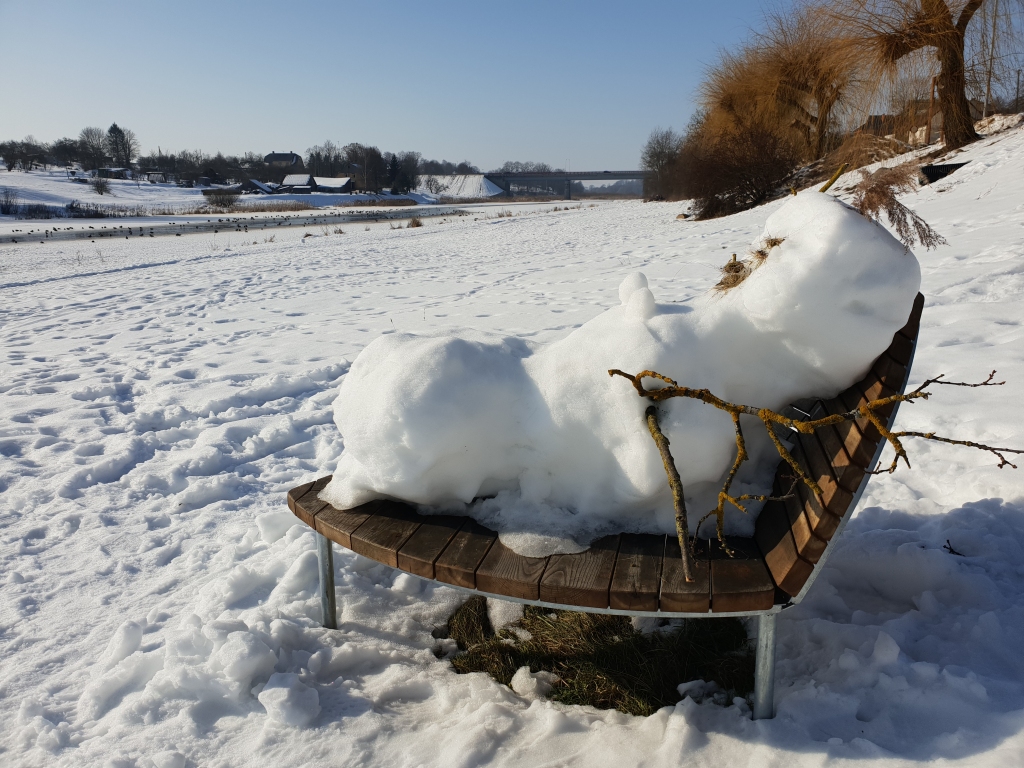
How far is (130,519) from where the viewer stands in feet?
10.6

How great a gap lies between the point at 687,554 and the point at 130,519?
278 centimetres

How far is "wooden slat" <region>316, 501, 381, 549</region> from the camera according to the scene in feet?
6.89

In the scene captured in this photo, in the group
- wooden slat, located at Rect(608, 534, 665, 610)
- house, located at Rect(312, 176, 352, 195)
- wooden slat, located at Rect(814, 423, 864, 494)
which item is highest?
house, located at Rect(312, 176, 352, 195)

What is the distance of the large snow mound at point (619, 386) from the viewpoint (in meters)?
1.73

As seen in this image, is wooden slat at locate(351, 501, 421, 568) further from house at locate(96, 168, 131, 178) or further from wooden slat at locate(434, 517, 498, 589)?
house at locate(96, 168, 131, 178)

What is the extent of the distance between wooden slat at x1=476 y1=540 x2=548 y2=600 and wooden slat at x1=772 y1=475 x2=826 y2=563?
26.2 inches

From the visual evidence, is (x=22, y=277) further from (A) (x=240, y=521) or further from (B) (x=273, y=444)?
(A) (x=240, y=521)

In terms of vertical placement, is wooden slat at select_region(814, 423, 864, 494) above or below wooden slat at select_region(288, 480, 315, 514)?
above

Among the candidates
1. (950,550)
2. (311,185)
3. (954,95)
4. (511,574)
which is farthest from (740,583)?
(311,185)

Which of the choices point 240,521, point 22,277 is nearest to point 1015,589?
point 240,521

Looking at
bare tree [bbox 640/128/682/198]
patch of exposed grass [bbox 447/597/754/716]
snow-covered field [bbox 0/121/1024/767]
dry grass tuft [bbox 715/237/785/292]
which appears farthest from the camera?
bare tree [bbox 640/128/682/198]

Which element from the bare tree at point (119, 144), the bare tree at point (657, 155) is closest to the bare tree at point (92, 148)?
the bare tree at point (119, 144)

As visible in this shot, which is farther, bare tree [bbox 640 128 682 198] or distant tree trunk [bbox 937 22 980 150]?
bare tree [bbox 640 128 682 198]

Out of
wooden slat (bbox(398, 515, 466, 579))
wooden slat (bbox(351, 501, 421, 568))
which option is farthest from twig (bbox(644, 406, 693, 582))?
wooden slat (bbox(351, 501, 421, 568))
